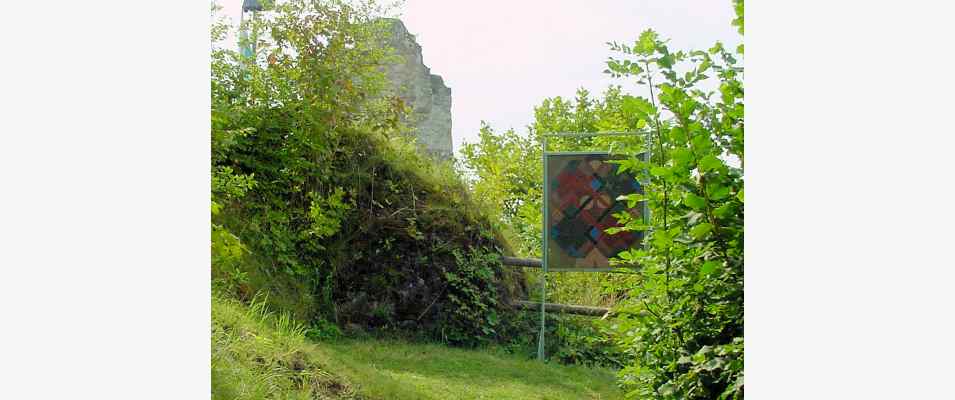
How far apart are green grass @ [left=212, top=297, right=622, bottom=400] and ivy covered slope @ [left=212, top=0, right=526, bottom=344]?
43 centimetres

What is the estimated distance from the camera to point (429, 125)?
11125mm

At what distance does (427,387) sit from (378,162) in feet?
8.26

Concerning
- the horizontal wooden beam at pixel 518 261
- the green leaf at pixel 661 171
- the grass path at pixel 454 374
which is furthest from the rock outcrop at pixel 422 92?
the green leaf at pixel 661 171

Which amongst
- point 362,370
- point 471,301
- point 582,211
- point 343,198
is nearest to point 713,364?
point 362,370

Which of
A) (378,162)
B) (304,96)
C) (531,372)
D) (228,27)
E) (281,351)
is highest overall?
(228,27)

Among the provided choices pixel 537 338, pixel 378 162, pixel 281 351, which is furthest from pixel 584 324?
pixel 281 351

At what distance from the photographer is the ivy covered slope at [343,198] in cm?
614

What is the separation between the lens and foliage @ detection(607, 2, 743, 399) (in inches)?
71.2

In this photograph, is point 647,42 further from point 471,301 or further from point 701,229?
point 471,301

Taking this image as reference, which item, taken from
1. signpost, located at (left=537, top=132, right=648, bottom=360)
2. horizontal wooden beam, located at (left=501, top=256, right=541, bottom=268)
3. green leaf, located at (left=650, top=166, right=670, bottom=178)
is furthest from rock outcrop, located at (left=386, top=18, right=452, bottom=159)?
green leaf, located at (left=650, top=166, right=670, bottom=178)

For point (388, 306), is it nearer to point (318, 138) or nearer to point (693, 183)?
point (318, 138)

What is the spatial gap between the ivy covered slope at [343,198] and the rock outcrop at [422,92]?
6.57ft

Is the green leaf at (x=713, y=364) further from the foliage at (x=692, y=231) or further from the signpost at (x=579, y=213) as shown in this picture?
the signpost at (x=579, y=213)

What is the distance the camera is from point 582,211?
6605 millimetres
